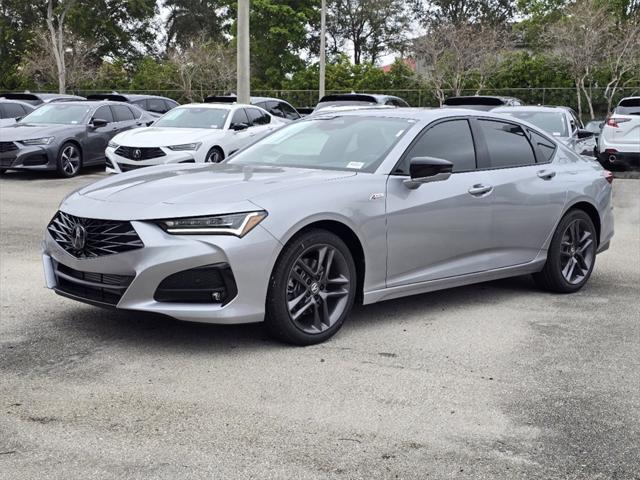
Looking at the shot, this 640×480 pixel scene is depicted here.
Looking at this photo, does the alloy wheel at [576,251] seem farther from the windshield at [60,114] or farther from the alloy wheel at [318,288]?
the windshield at [60,114]

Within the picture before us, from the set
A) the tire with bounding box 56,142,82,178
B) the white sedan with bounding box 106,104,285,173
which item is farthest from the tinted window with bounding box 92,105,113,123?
the white sedan with bounding box 106,104,285,173

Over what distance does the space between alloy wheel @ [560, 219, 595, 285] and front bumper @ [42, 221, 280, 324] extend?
3.10m

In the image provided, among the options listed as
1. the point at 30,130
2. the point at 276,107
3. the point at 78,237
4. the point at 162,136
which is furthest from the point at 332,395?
the point at 276,107

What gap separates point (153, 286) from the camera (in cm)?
473

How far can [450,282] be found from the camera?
6.02m

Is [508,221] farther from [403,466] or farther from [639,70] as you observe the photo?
[639,70]

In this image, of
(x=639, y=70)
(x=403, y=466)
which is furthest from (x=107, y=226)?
(x=639, y=70)

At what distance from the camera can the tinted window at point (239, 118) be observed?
50.8 ft

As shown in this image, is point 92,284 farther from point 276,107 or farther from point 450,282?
point 276,107

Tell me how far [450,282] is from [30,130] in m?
11.6

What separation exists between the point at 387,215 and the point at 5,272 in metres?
3.54

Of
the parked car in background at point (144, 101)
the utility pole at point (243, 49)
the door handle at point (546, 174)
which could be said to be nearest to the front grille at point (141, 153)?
the utility pole at point (243, 49)

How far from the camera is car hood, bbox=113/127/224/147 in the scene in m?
14.1

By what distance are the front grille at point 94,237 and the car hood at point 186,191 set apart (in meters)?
0.05
